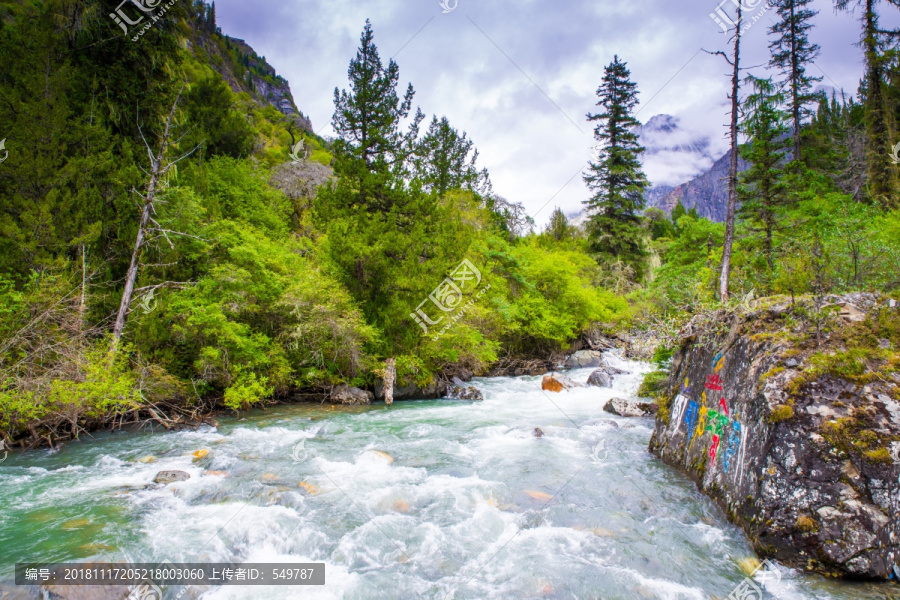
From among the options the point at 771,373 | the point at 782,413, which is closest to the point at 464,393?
the point at 771,373

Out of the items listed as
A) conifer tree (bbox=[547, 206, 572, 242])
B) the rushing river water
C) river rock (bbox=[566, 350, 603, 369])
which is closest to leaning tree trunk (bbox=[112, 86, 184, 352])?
the rushing river water

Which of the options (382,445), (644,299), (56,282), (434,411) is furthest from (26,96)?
(644,299)

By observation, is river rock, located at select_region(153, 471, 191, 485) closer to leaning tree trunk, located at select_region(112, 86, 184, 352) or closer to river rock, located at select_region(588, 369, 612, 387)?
leaning tree trunk, located at select_region(112, 86, 184, 352)

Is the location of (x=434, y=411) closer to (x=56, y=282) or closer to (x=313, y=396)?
(x=313, y=396)

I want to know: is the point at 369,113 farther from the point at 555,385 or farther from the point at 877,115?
the point at 877,115

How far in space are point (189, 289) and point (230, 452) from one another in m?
5.68

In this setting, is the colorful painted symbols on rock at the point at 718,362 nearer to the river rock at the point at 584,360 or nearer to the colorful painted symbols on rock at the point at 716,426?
the colorful painted symbols on rock at the point at 716,426

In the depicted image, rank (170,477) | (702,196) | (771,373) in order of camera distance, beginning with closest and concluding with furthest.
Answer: (771,373), (170,477), (702,196)

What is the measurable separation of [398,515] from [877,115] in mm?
24833

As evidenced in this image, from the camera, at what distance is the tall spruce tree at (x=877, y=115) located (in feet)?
56.8

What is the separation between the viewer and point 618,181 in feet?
109

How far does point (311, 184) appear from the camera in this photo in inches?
1078

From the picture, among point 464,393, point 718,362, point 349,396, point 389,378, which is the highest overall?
point 718,362

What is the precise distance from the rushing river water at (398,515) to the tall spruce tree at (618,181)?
2504cm
